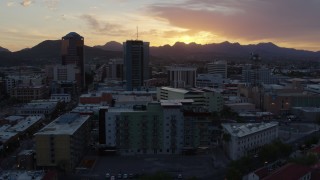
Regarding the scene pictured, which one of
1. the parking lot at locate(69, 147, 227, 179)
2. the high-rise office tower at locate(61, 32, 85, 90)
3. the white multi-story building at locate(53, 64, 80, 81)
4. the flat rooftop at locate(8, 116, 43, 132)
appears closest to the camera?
the parking lot at locate(69, 147, 227, 179)

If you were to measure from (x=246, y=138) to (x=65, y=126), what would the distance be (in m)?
4.54

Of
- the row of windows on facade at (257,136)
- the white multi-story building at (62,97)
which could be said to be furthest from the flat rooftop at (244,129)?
the white multi-story building at (62,97)

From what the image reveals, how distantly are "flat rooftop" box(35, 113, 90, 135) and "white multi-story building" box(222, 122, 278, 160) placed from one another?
151 inches

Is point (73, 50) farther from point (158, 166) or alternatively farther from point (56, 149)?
point (158, 166)

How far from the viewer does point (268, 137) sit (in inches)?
456

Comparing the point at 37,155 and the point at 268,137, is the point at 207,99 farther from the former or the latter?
the point at 37,155

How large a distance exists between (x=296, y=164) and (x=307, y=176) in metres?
0.32

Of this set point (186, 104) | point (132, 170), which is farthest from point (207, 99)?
point (132, 170)

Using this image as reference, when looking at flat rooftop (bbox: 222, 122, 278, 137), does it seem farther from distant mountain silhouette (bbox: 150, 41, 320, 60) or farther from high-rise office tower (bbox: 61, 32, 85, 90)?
distant mountain silhouette (bbox: 150, 41, 320, 60)

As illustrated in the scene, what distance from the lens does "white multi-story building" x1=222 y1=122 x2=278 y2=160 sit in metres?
10.2

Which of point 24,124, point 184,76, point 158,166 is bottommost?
point 158,166

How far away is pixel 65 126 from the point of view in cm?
1039

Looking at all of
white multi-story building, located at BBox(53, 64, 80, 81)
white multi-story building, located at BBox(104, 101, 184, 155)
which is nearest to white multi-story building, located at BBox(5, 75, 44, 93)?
white multi-story building, located at BBox(53, 64, 80, 81)

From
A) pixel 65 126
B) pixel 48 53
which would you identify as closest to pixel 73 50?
pixel 65 126
